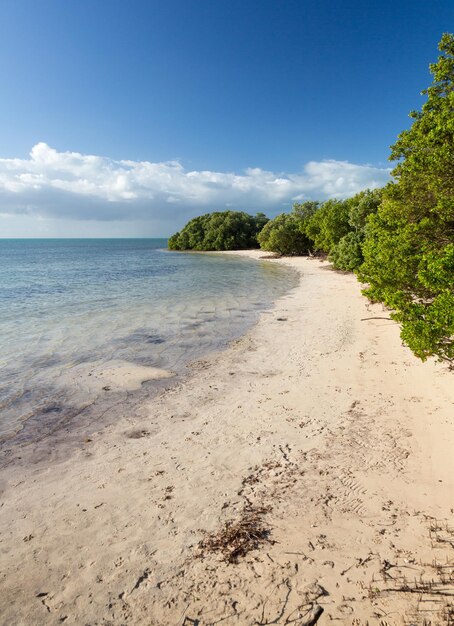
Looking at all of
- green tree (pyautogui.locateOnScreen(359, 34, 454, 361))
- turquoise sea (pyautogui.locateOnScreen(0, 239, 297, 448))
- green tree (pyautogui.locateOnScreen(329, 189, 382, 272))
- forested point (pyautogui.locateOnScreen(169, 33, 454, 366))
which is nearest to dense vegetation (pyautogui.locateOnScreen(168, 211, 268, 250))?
green tree (pyautogui.locateOnScreen(329, 189, 382, 272))

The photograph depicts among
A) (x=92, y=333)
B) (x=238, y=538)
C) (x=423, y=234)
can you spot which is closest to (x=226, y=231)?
(x=92, y=333)

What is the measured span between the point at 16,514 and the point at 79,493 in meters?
1.36

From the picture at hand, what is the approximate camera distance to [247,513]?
7.54 m

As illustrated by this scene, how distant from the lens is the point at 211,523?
7.34m

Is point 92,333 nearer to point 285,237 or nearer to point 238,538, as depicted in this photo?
point 238,538

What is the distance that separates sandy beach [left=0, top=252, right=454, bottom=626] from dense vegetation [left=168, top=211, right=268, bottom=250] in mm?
116113

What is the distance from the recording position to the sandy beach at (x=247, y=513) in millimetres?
5594

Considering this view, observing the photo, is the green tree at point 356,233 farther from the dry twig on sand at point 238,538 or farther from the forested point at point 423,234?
the dry twig on sand at point 238,538

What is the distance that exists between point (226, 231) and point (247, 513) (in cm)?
12299

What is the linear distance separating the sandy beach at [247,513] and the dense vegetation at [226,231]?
116113 millimetres

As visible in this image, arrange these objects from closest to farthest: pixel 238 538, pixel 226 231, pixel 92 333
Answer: pixel 238 538, pixel 92 333, pixel 226 231

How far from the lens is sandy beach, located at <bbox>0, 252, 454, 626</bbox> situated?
5.59 metres

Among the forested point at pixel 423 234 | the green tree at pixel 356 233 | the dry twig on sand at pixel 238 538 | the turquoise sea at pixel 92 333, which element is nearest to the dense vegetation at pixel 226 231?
the green tree at pixel 356 233

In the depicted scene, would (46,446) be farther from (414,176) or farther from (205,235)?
(205,235)
